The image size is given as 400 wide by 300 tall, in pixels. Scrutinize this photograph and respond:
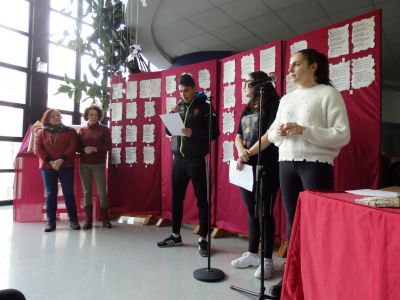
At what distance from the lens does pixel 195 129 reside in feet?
7.80

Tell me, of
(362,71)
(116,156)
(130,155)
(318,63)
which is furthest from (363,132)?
(116,156)

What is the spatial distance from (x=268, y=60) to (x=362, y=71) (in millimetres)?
855

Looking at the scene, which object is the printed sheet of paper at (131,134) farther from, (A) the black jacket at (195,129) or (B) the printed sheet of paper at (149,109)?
(A) the black jacket at (195,129)

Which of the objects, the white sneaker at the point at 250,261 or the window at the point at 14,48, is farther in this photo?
the window at the point at 14,48

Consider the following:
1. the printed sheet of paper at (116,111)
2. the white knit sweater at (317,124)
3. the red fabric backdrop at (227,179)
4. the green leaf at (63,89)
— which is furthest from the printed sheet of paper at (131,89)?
the white knit sweater at (317,124)

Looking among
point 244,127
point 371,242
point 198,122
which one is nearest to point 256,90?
point 244,127

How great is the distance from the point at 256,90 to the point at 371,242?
4.31 feet

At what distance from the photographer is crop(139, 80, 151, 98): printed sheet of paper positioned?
374 cm

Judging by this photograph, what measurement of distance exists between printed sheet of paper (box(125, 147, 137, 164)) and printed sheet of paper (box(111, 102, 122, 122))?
433 millimetres

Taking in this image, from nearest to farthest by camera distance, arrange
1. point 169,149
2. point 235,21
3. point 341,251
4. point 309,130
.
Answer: point 341,251 < point 309,130 < point 169,149 < point 235,21

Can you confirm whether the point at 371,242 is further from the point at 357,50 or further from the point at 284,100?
the point at 357,50

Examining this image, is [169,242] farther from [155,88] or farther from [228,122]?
[155,88]

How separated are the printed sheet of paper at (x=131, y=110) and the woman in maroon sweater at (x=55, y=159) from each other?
789mm

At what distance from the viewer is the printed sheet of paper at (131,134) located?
149 inches
